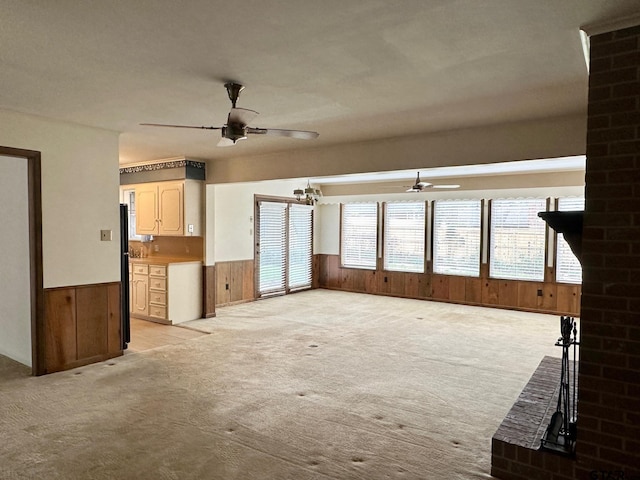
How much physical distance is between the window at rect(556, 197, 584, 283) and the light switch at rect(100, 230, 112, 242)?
6.79 metres

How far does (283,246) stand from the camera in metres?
8.89

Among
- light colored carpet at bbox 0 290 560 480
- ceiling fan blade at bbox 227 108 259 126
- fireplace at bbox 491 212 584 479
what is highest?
ceiling fan blade at bbox 227 108 259 126

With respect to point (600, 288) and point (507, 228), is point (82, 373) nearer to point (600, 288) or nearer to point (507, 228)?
point (600, 288)

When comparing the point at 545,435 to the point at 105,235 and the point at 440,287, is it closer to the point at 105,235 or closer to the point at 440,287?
the point at 105,235

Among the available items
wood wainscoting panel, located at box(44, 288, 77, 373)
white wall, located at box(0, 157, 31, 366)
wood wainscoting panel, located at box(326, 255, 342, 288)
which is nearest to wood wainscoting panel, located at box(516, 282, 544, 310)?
wood wainscoting panel, located at box(326, 255, 342, 288)

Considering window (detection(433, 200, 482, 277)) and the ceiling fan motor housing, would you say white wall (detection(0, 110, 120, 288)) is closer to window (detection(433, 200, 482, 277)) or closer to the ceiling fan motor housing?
the ceiling fan motor housing

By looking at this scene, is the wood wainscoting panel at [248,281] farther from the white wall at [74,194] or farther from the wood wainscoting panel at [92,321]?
the wood wainscoting panel at [92,321]

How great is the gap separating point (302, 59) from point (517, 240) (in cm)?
634

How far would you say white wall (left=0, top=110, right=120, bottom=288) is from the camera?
4055mm

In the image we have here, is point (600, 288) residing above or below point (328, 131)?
below

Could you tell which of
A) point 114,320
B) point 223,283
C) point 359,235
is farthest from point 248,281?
point 114,320

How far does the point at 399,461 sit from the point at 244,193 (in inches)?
235

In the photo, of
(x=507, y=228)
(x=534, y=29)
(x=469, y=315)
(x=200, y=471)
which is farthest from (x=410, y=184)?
(x=200, y=471)

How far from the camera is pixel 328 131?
15.0 ft
